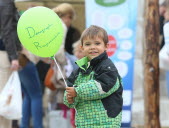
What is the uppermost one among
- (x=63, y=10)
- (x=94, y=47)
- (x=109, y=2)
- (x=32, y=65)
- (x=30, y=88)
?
(x=94, y=47)

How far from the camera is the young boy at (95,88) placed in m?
3.34

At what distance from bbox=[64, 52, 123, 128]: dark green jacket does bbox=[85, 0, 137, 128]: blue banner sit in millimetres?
1751

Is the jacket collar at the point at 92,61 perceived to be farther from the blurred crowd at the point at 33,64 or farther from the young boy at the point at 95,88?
the blurred crowd at the point at 33,64

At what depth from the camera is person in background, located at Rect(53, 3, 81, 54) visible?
5750 mm

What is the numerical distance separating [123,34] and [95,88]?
6.54 feet

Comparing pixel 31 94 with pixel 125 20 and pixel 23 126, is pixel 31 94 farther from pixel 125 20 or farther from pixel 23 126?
pixel 125 20

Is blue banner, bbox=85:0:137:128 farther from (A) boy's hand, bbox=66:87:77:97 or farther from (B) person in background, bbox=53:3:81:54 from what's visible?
(A) boy's hand, bbox=66:87:77:97

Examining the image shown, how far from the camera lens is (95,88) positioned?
3.33 metres

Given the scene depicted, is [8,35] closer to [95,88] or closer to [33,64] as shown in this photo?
[33,64]

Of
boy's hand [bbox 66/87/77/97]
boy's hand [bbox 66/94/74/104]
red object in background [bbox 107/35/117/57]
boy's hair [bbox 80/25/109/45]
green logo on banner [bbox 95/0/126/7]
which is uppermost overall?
boy's hair [bbox 80/25/109/45]

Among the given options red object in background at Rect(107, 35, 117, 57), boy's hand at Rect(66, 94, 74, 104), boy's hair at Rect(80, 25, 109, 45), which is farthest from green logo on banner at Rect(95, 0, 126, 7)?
boy's hand at Rect(66, 94, 74, 104)

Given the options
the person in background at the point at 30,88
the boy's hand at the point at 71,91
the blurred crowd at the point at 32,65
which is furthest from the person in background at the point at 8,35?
the boy's hand at the point at 71,91

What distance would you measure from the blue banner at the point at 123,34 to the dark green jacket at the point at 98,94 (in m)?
1.75

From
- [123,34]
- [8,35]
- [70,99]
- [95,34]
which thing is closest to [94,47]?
[95,34]
